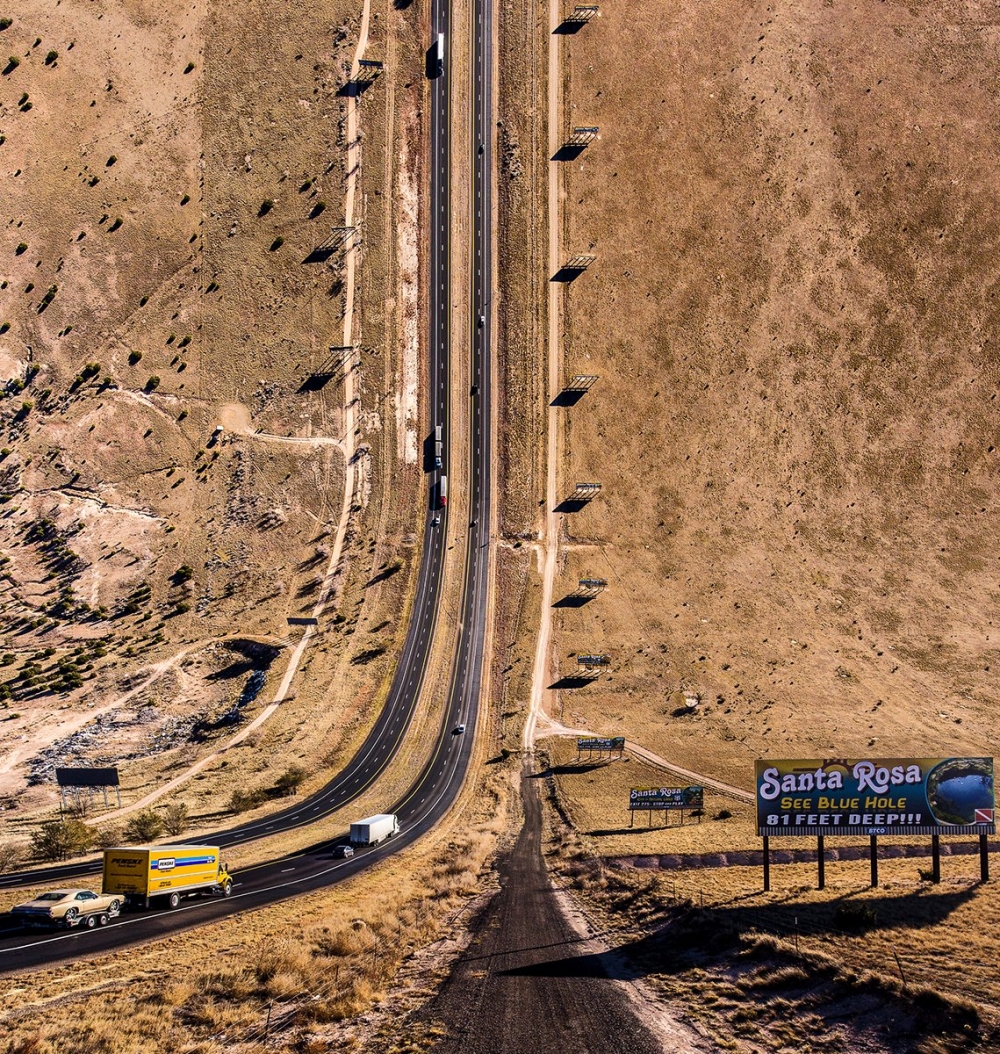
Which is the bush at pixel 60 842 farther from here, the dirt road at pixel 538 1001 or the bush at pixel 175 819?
the dirt road at pixel 538 1001

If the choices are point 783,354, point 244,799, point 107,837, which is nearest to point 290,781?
point 244,799

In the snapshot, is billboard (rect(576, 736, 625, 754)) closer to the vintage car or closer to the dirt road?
the dirt road

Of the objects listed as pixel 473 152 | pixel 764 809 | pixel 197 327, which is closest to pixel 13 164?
pixel 197 327

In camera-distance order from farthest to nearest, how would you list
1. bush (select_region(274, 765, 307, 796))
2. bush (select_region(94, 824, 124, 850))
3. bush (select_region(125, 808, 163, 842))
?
bush (select_region(274, 765, 307, 796)), bush (select_region(94, 824, 124, 850)), bush (select_region(125, 808, 163, 842))

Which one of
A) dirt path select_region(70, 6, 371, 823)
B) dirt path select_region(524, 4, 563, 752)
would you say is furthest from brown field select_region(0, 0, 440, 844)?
dirt path select_region(524, 4, 563, 752)

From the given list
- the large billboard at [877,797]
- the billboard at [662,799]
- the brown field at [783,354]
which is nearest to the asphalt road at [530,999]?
the large billboard at [877,797]

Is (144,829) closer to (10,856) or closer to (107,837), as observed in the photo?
(107,837)

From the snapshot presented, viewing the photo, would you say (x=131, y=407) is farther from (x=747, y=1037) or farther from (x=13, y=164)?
(x=747, y=1037)
